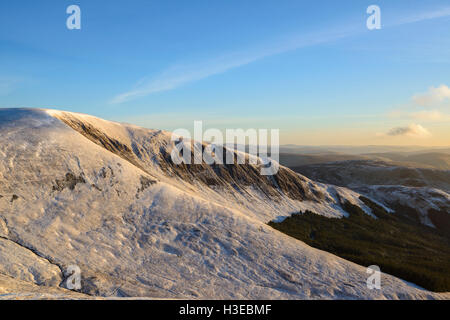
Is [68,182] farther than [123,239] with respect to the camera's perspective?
Yes

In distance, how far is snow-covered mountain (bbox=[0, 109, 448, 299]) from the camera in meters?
18.2

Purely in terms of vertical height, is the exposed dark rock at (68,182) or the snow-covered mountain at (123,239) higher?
the exposed dark rock at (68,182)

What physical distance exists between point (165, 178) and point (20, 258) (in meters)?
20.4

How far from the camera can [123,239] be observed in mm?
22094

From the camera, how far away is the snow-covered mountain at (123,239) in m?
18.2

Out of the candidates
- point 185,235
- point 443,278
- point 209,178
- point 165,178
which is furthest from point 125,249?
point 443,278

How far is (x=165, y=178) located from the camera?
36906 millimetres

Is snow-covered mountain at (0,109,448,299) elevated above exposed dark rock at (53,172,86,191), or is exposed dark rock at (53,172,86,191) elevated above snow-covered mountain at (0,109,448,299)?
exposed dark rock at (53,172,86,191)

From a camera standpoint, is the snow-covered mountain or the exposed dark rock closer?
the snow-covered mountain

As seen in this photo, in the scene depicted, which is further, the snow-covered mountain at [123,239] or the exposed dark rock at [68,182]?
the exposed dark rock at [68,182]
